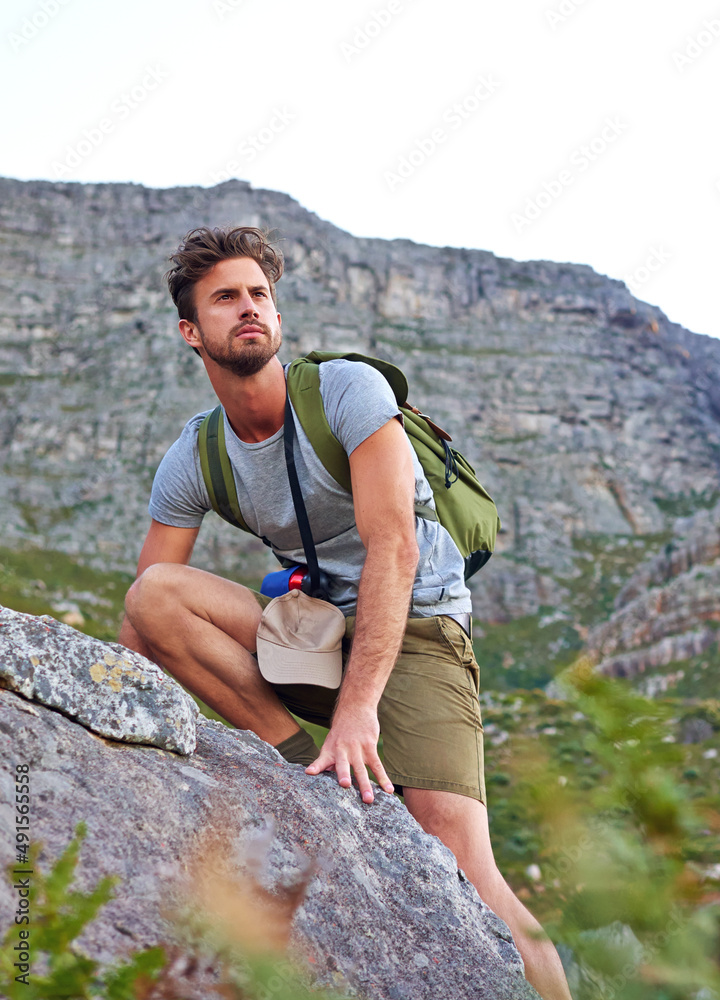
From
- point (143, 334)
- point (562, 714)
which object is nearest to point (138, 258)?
point (143, 334)

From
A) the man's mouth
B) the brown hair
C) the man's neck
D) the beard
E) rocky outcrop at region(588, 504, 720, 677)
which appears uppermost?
the brown hair

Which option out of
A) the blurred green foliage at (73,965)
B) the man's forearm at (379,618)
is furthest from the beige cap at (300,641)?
the blurred green foliage at (73,965)

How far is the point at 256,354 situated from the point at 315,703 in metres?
2.05

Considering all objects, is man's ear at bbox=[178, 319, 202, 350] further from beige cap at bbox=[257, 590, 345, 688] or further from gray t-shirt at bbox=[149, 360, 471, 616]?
beige cap at bbox=[257, 590, 345, 688]

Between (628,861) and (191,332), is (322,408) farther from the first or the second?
(628,861)

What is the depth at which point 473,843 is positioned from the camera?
3.70 meters

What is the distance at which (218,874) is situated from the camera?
2.49 m

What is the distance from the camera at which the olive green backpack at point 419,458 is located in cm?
440

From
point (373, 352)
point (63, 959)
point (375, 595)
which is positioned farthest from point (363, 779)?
point (373, 352)

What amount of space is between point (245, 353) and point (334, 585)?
1.46 metres

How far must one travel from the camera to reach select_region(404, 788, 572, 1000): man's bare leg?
137 inches

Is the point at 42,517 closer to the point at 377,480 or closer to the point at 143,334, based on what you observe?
the point at 143,334

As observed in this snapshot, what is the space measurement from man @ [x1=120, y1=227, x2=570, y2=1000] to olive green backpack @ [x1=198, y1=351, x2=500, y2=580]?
0.08 meters

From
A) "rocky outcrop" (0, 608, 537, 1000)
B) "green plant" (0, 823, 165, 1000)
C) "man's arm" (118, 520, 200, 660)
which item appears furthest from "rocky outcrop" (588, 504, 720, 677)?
"green plant" (0, 823, 165, 1000)
